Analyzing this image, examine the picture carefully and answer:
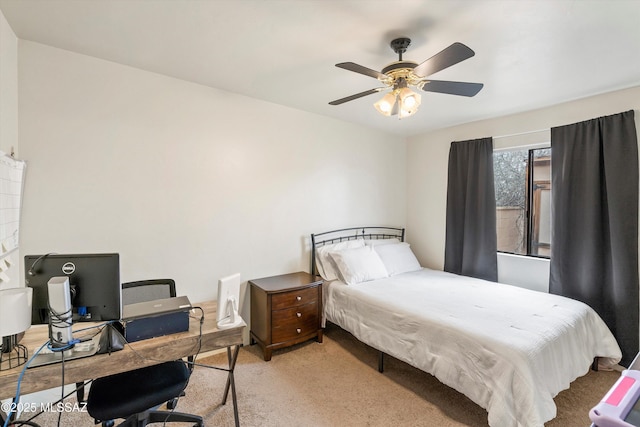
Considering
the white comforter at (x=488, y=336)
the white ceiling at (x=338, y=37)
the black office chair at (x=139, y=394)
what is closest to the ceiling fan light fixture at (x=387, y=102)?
the white ceiling at (x=338, y=37)

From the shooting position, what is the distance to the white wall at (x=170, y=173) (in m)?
2.07

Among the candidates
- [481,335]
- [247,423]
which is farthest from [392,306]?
[247,423]

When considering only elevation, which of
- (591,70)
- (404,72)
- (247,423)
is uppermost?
(591,70)

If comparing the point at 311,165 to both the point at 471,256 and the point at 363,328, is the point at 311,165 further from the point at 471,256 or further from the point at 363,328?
the point at 471,256

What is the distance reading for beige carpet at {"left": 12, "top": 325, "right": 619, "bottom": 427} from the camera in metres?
2.01

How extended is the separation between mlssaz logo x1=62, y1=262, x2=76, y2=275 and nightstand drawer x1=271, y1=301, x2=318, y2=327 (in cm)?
168

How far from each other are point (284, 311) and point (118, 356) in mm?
1567

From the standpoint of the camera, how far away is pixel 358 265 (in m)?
3.27

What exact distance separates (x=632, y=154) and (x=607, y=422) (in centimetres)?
277

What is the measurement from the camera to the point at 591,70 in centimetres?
223

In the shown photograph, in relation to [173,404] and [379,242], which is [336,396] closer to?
[173,404]

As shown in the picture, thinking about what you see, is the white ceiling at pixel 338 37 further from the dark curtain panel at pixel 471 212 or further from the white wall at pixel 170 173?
the dark curtain panel at pixel 471 212

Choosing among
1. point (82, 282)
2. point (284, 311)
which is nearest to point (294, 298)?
point (284, 311)

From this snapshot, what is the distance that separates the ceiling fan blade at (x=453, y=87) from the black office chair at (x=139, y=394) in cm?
229
